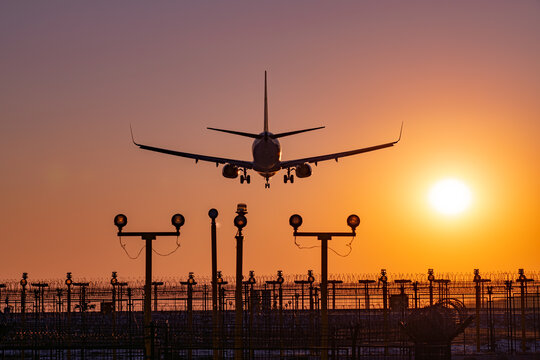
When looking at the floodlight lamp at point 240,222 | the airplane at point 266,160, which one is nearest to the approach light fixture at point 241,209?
the floodlight lamp at point 240,222

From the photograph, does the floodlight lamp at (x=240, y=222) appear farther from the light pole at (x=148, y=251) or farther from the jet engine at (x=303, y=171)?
the jet engine at (x=303, y=171)

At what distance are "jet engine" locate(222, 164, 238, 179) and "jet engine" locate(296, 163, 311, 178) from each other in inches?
199

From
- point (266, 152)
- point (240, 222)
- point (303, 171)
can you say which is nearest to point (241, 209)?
point (240, 222)

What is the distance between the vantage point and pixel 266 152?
73.1 m

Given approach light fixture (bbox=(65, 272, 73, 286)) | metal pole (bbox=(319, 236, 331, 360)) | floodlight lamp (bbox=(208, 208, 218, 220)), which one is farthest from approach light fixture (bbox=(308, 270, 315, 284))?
metal pole (bbox=(319, 236, 331, 360))

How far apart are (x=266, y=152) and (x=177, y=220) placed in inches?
1578

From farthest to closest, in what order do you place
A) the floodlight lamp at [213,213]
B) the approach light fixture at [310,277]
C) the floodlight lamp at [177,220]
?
the approach light fixture at [310,277] → the floodlight lamp at [213,213] → the floodlight lamp at [177,220]

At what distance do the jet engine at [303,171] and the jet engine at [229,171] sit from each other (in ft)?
16.6

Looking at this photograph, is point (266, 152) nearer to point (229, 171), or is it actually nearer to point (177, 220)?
point (229, 171)

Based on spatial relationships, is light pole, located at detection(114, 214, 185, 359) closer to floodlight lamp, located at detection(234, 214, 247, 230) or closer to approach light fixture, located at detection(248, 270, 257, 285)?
floodlight lamp, located at detection(234, 214, 247, 230)

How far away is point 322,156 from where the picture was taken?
8094cm

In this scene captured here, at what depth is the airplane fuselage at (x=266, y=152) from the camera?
7319 centimetres

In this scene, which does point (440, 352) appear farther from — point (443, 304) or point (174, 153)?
point (174, 153)

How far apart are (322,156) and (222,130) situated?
10.2 m
